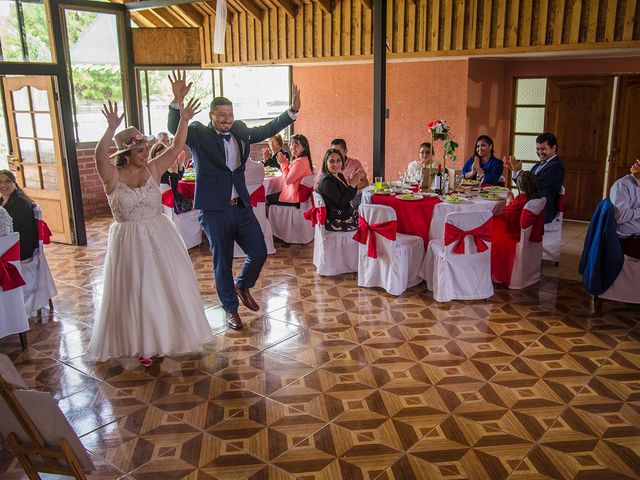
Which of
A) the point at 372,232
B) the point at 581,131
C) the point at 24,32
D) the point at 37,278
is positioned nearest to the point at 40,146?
the point at 24,32

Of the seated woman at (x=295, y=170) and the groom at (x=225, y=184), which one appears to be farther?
the seated woman at (x=295, y=170)

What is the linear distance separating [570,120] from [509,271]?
389cm

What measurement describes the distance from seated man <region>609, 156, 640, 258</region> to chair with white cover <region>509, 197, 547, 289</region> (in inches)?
28.0

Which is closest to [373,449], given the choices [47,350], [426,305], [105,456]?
[105,456]

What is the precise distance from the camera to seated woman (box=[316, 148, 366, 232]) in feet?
19.3

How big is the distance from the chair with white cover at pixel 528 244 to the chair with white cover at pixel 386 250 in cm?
91

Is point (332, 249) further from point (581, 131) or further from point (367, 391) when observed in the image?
point (581, 131)

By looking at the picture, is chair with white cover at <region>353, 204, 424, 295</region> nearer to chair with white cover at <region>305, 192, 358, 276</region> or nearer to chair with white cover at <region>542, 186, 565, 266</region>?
chair with white cover at <region>305, 192, 358, 276</region>

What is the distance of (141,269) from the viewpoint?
4.01m

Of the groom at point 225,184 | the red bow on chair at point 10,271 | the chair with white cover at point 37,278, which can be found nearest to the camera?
the red bow on chair at point 10,271

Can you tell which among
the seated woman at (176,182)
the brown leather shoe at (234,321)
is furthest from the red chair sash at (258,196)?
the brown leather shoe at (234,321)

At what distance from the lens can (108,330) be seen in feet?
13.7

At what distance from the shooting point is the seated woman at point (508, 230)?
19.0 ft

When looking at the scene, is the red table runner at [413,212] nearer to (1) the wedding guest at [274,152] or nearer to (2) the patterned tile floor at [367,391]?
(2) the patterned tile floor at [367,391]
